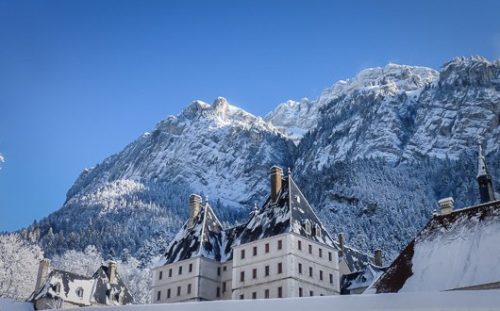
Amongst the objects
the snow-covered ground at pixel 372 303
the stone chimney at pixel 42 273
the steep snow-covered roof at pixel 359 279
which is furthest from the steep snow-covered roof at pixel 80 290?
the snow-covered ground at pixel 372 303

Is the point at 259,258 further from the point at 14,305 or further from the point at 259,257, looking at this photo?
the point at 14,305

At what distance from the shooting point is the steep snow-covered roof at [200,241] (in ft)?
247

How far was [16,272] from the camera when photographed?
4198 inches

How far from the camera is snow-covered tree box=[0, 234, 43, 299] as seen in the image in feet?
339

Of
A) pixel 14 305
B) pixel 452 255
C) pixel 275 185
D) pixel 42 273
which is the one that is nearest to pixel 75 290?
pixel 42 273

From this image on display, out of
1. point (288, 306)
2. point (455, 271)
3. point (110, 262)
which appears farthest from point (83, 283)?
point (288, 306)

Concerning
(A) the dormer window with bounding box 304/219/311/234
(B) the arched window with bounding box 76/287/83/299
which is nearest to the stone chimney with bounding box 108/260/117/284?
(B) the arched window with bounding box 76/287/83/299

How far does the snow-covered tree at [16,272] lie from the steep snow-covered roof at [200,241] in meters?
35.3

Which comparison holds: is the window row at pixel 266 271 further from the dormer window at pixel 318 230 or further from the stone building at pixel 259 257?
the dormer window at pixel 318 230

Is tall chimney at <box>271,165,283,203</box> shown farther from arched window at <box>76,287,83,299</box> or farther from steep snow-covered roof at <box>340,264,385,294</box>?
arched window at <box>76,287,83,299</box>

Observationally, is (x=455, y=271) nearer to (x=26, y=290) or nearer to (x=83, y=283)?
(x=83, y=283)

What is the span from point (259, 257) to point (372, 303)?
4535 cm

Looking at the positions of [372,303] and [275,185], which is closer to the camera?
[372,303]

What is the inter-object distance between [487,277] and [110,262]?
57863 millimetres
